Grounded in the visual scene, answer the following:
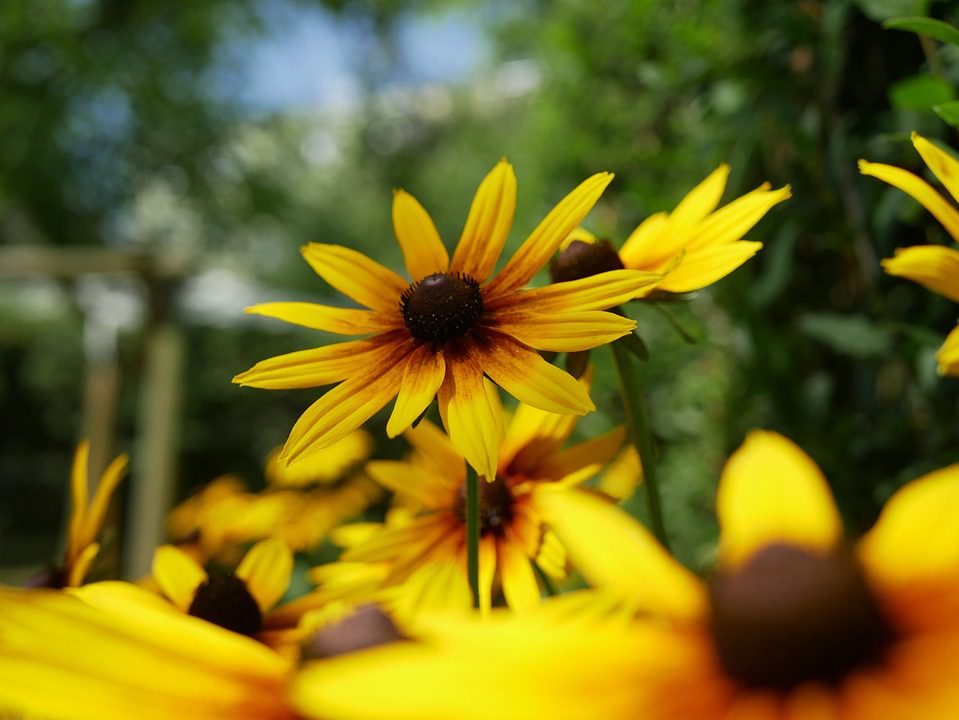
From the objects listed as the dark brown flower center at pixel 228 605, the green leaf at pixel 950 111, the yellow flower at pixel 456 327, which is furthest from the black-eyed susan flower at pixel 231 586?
the green leaf at pixel 950 111

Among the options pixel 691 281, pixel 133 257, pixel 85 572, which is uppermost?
pixel 133 257

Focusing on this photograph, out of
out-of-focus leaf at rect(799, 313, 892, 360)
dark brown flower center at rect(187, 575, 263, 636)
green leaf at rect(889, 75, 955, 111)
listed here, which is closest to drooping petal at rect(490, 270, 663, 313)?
dark brown flower center at rect(187, 575, 263, 636)

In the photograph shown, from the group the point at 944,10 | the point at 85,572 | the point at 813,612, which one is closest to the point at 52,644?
the point at 813,612

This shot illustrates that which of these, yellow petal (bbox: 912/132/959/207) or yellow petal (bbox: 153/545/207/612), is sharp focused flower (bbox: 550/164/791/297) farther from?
yellow petal (bbox: 153/545/207/612)

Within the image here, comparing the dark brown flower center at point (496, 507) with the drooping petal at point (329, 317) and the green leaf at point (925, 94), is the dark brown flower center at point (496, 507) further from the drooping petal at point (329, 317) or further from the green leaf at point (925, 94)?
the green leaf at point (925, 94)

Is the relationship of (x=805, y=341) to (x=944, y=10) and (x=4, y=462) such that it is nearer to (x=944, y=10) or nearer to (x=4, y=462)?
(x=944, y=10)

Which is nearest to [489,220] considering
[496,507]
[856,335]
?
[496,507]
